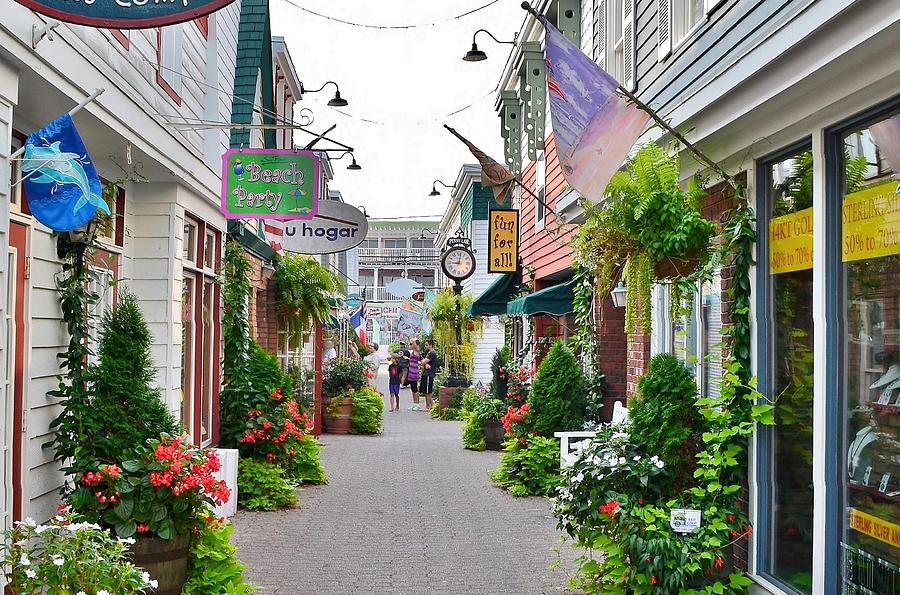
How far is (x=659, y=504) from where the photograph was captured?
22.1 feet

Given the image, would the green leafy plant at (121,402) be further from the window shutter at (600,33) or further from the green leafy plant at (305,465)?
the window shutter at (600,33)

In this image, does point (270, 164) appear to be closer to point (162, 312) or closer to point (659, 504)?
point (162, 312)

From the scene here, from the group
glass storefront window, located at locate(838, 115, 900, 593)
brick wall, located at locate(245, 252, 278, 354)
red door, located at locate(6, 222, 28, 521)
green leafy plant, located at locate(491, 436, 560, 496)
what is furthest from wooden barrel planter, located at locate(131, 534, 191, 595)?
brick wall, located at locate(245, 252, 278, 354)

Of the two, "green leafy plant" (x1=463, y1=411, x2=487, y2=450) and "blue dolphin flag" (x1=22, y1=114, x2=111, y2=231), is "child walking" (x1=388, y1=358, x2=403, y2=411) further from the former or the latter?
"blue dolphin flag" (x1=22, y1=114, x2=111, y2=231)

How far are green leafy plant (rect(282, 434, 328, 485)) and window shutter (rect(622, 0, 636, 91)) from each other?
5902 mm

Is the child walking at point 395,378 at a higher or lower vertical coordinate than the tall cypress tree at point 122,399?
lower

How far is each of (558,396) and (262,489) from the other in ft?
12.1

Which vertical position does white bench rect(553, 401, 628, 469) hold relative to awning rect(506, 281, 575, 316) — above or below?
below

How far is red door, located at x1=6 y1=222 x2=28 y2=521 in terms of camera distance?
6.34m

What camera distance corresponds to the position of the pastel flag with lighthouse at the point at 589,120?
658 cm

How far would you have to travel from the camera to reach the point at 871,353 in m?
5.17

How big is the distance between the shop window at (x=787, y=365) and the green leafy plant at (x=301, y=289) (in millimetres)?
11523

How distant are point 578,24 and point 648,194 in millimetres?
8088

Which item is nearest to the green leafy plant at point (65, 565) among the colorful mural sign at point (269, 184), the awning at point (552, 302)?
the colorful mural sign at point (269, 184)
